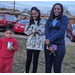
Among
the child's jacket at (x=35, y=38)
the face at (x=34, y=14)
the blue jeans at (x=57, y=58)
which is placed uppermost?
the face at (x=34, y=14)

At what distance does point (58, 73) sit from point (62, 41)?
2.50 feet

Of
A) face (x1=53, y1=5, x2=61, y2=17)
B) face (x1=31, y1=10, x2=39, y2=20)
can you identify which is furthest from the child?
face (x1=53, y1=5, x2=61, y2=17)

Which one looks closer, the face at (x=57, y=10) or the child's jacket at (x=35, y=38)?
the face at (x=57, y=10)

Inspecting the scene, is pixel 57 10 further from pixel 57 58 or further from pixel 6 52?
pixel 6 52

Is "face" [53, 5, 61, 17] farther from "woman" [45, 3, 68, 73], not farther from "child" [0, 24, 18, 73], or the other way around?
"child" [0, 24, 18, 73]

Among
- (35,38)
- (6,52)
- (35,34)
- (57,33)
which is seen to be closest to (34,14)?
(35,34)

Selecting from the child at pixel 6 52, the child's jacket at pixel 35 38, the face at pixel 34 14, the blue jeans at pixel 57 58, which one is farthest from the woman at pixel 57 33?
the child at pixel 6 52

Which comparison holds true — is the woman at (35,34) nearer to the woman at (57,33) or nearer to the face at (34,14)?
the face at (34,14)

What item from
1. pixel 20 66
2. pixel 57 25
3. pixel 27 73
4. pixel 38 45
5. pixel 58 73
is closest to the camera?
pixel 57 25

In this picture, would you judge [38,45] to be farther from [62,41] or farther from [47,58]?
[62,41]

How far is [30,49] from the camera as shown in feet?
8.74

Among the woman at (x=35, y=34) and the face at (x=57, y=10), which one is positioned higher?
Answer: the face at (x=57, y=10)

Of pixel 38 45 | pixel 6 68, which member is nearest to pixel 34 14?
pixel 38 45

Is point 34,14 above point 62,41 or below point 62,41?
above
